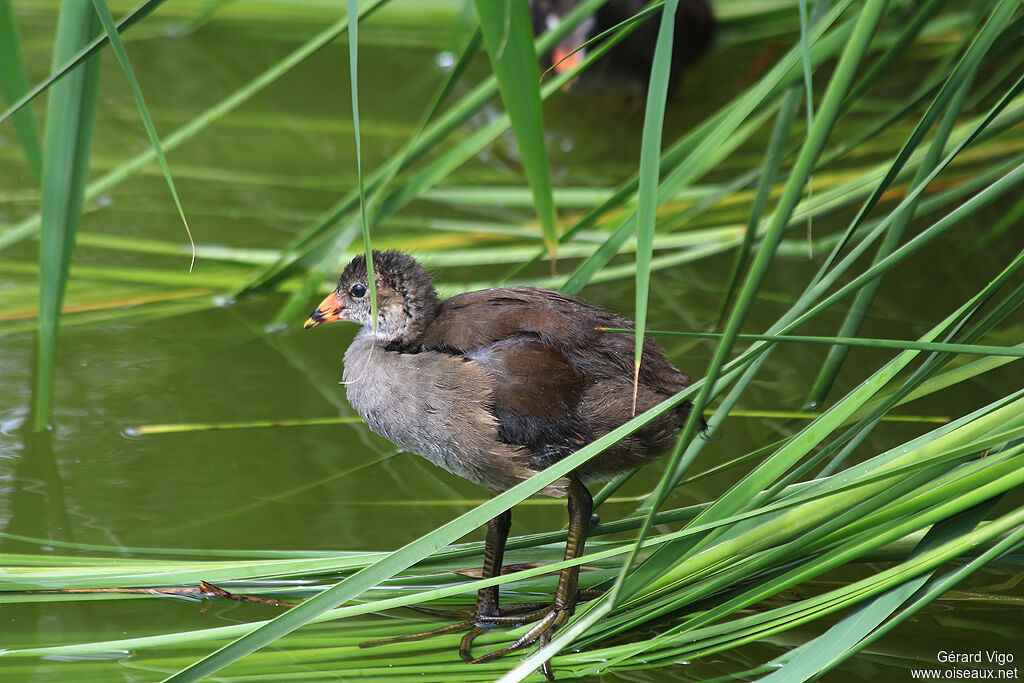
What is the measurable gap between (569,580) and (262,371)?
3.22ft

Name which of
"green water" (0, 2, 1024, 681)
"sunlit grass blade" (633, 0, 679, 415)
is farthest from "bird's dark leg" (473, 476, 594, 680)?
"sunlit grass blade" (633, 0, 679, 415)

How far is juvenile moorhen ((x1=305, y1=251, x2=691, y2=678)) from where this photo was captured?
1.46 m

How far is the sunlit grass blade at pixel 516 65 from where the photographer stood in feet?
3.02

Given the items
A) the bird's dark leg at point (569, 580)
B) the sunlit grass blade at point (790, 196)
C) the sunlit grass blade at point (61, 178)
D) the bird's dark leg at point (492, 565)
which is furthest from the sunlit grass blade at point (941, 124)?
the sunlit grass blade at point (61, 178)

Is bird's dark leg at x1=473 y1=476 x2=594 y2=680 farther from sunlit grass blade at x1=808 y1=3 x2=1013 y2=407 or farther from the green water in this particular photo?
sunlit grass blade at x1=808 y1=3 x2=1013 y2=407

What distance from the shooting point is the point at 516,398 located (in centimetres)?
146

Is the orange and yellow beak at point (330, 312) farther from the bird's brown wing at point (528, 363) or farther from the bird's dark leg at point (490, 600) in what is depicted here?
the bird's dark leg at point (490, 600)

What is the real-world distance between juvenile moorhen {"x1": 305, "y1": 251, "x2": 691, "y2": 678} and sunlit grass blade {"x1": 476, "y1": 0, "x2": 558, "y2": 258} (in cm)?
52

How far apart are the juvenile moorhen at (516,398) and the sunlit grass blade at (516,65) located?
0.52 meters

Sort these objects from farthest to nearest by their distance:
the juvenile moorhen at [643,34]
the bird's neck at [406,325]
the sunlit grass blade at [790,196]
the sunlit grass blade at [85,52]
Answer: the juvenile moorhen at [643,34]
the bird's neck at [406,325]
the sunlit grass blade at [85,52]
the sunlit grass blade at [790,196]

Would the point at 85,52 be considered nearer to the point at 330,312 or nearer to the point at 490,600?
the point at 330,312

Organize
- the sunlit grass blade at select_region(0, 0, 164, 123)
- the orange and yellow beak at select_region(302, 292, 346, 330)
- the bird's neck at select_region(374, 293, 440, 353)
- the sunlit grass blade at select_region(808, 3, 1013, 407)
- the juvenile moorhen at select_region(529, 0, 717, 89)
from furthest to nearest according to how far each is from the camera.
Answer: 1. the juvenile moorhen at select_region(529, 0, 717, 89)
2. the orange and yellow beak at select_region(302, 292, 346, 330)
3. the bird's neck at select_region(374, 293, 440, 353)
4. the sunlit grass blade at select_region(808, 3, 1013, 407)
5. the sunlit grass blade at select_region(0, 0, 164, 123)

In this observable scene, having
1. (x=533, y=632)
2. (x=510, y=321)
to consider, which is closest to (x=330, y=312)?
(x=510, y=321)

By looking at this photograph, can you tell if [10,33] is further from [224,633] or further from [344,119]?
[344,119]
